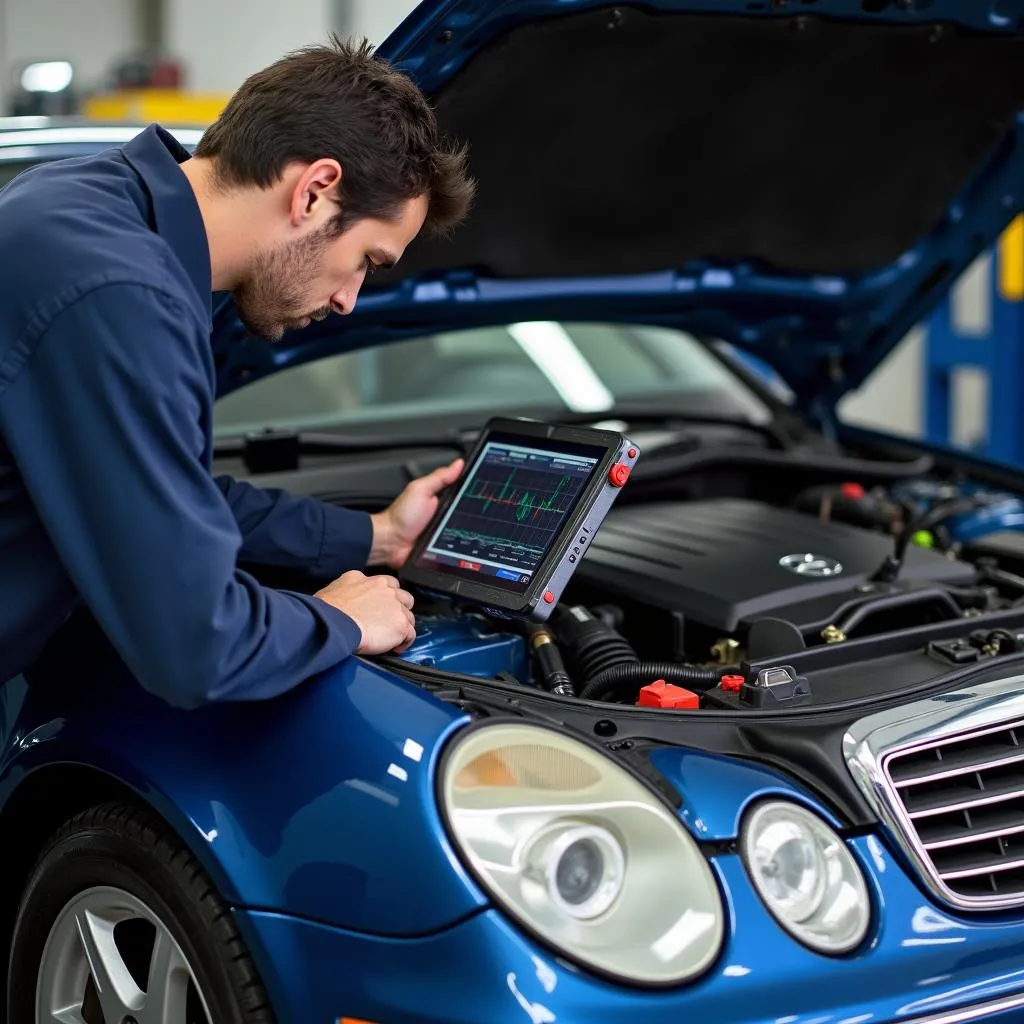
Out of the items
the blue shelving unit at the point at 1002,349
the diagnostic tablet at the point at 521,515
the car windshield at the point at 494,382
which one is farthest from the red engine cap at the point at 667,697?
the blue shelving unit at the point at 1002,349

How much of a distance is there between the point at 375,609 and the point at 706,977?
22.1 inches

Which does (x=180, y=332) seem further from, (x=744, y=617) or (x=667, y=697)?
(x=744, y=617)

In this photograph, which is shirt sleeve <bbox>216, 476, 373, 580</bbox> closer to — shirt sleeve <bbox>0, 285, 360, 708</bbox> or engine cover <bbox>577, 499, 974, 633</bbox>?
engine cover <bbox>577, 499, 974, 633</bbox>

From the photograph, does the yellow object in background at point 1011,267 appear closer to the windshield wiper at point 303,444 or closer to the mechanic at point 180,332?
the windshield wiper at point 303,444

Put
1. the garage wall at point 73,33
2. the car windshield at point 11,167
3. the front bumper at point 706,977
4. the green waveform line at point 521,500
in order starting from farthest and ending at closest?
the garage wall at point 73,33 → the car windshield at point 11,167 → the green waveform line at point 521,500 → the front bumper at point 706,977

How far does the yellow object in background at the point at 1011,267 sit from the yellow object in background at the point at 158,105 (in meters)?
3.82

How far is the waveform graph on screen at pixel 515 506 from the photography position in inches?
72.1

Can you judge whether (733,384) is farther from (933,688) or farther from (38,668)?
(38,668)

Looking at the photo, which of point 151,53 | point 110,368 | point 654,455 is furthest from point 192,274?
point 151,53

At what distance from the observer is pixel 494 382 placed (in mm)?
2818

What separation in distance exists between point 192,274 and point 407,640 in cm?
48

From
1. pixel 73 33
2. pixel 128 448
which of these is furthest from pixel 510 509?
pixel 73 33

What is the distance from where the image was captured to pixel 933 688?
1650 millimetres

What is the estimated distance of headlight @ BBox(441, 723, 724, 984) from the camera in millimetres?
1297
